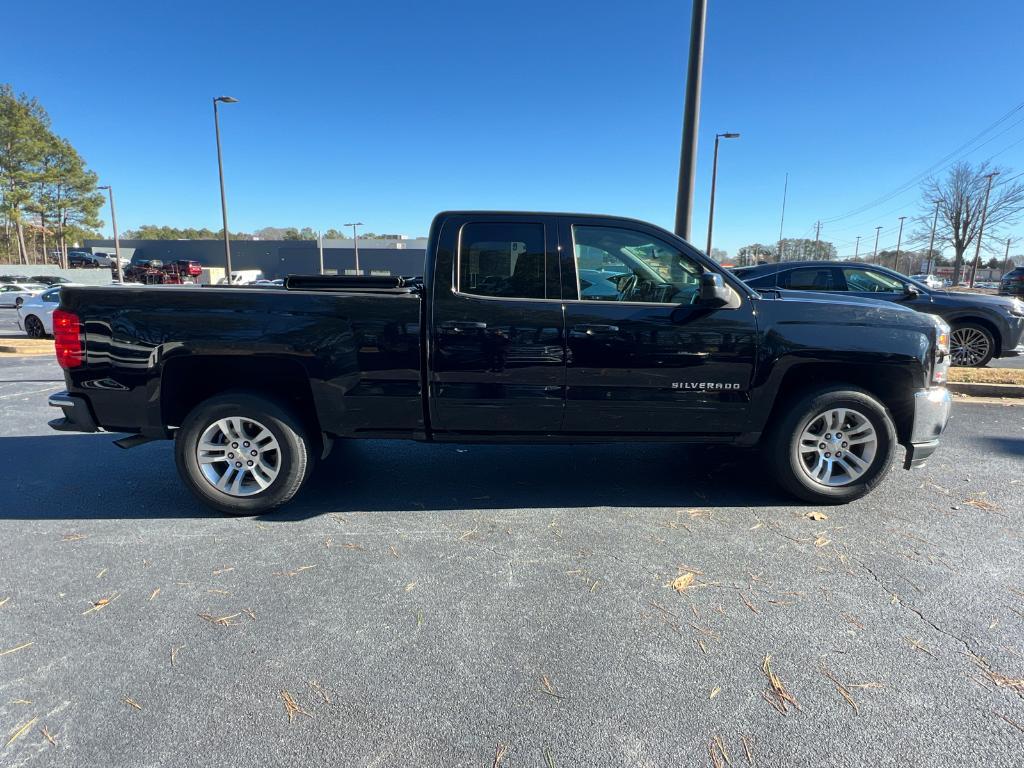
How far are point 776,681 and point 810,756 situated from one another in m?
0.37

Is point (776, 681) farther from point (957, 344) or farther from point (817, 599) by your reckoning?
A: point (957, 344)

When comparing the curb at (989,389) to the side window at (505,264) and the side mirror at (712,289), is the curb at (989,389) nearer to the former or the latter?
the side mirror at (712,289)

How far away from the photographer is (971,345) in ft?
30.2

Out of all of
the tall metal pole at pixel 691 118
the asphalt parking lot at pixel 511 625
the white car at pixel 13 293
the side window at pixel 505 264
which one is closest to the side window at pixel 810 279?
the tall metal pole at pixel 691 118

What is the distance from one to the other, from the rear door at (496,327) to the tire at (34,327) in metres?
15.5

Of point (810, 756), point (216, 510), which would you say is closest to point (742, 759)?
point (810, 756)

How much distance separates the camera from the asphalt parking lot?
1987mm

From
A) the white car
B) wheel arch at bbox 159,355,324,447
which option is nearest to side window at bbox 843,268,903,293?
wheel arch at bbox 159,355,324,447

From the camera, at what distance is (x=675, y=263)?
3.80 meters

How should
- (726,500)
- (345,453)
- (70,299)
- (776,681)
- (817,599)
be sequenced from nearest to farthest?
(776,681)
(817,599)
(70,299)
(726,500)
(345,453)

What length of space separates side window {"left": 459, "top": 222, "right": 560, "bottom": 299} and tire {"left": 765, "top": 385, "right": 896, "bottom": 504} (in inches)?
73.2

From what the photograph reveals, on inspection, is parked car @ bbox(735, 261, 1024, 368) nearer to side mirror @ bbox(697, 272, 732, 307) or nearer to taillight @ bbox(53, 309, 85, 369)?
side mirror @ bbox(697, 272, 732, 307)

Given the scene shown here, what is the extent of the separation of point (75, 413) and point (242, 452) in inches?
43.5

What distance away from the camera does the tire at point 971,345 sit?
29.8ft
